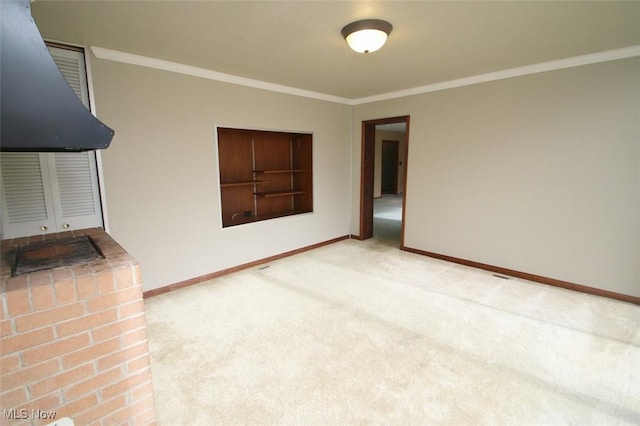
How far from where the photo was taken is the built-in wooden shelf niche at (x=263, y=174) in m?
3.97

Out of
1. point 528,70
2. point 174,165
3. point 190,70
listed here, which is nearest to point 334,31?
point 190,70

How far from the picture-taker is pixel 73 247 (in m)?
1.60

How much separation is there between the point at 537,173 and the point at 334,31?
2659 millimetres

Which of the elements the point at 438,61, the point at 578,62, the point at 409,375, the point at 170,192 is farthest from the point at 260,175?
the point at 578,62

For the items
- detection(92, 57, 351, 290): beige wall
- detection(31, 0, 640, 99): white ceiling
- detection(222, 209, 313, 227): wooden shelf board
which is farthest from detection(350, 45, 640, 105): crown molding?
detection(222, 209, 313, 227): wooden shelf board

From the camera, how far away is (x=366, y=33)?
2.13 meters

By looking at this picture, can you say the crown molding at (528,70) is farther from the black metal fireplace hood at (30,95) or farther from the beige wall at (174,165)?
the black metal fireplace hood at (30,95)

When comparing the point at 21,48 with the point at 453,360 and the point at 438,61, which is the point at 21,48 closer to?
the point at 453,360

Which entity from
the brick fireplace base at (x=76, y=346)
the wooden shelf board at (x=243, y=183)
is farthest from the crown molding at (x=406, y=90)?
the brick fireplace base at (x=76, y=346)

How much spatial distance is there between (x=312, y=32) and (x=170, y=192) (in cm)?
207

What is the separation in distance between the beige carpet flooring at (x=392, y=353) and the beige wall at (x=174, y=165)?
45 centimetres

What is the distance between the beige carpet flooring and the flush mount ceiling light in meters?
2.23

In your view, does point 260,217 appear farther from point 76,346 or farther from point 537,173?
point 537,173

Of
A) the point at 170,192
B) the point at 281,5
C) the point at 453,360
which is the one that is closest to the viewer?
the point at 281,5
